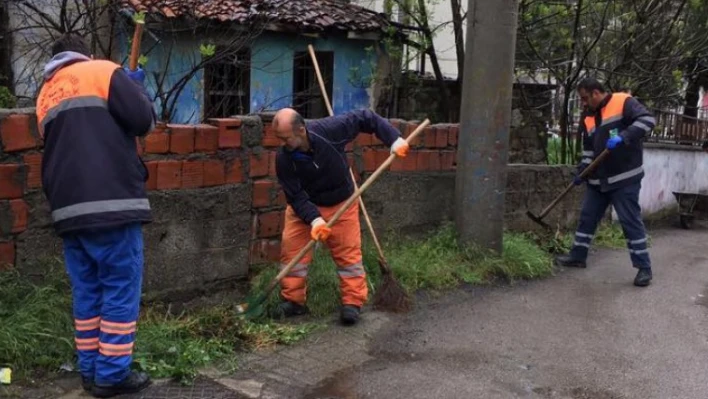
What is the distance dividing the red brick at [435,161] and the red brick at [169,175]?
2630 millimetres

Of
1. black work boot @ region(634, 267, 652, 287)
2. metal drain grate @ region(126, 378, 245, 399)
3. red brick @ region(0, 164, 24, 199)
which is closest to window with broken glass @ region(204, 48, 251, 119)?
red brick @ region(0, 164, 24, 199)

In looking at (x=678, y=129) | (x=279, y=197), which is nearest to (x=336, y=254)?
(x=279, y=197)

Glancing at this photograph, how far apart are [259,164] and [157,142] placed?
0.86m

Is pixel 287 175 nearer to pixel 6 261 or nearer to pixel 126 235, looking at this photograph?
pixel 126 235

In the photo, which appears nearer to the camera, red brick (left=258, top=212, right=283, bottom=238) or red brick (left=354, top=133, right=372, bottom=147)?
red brick (left=258, top=212, right=283, bottom=238)

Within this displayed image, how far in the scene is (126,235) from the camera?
365 centimetres

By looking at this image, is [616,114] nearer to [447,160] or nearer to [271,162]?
[447,160]

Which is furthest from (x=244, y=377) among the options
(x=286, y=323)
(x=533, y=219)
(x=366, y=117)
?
(x=533, y=219)

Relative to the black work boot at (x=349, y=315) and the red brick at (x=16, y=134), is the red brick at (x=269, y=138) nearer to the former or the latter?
the black work boot at (x=349, y=315)

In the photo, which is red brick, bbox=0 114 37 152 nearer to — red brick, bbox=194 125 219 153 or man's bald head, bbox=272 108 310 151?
red brick, bbox=194 125 219 153

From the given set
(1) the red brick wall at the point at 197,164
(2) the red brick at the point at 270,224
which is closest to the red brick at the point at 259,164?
(1) the red brick wall at the point at 197,164

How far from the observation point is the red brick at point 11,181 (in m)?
4.10

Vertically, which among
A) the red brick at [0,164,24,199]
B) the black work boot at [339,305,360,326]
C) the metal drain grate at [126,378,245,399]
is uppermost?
the red brick at [0,164,24,199]

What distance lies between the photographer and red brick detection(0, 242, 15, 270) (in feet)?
13.6
